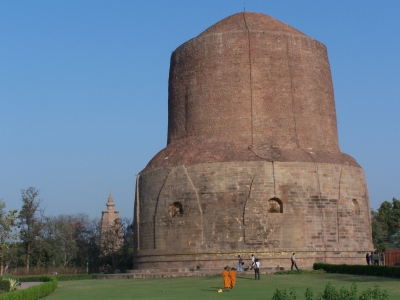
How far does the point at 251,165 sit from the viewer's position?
73.6 ft

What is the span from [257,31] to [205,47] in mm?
2358

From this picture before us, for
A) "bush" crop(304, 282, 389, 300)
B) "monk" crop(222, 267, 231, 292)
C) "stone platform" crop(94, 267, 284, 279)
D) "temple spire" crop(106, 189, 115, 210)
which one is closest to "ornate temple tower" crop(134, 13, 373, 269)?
"stone platform" crop(94, 267, 284, 279)

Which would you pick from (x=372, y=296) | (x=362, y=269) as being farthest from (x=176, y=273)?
(x=372, y=296)

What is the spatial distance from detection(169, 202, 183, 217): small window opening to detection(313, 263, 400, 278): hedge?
563 cm

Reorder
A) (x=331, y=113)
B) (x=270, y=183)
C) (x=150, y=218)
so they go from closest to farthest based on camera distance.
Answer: (x=270, y=183) < (x=150, y=218) < (x=331, y=113)

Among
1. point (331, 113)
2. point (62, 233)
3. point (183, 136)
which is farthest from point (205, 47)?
point (62, 233)

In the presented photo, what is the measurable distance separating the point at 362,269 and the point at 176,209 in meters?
7.68

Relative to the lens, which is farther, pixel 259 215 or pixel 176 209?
pixel 176 209

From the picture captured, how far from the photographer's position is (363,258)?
76.3 feet

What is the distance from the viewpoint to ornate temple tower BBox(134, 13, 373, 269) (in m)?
21.9

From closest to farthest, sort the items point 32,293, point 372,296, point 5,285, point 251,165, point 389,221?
point 372,296 → point 32,293 → point 5,285 → point 251,165 → point 389,221

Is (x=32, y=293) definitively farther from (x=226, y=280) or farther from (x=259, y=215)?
(x=259, y=215)

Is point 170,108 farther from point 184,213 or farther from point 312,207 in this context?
point 312,207

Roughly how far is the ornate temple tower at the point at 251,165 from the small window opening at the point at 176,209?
44 mm
